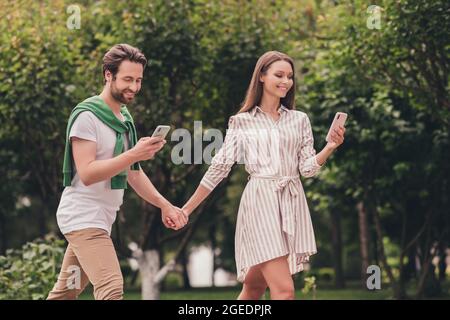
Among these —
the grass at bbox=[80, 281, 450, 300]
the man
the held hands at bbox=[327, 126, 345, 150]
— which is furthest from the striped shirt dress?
the grass at bbox=[80, 281, 450, 300]

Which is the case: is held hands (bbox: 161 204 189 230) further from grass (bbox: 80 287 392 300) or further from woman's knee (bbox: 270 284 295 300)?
grass (bbox: 80 287 392 300)

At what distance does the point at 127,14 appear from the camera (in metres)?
13.5

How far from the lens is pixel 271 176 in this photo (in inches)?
241

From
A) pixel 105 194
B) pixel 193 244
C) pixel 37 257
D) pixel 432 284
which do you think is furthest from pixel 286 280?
pixel 193 244

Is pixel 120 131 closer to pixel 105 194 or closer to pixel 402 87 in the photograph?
pixel 105 194

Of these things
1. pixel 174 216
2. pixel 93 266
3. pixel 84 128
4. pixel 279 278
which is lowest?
pixel 279 278

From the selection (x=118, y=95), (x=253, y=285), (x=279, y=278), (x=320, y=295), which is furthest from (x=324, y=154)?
(x=320, y=295)

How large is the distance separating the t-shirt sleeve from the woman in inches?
42.3

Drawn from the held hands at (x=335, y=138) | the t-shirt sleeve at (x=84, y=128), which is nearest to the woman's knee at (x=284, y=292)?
the held hands at (x=335, y=138)

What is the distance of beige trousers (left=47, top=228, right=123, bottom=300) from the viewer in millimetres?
5324

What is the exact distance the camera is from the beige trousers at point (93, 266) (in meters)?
5.32

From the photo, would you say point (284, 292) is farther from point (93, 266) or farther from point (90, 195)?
point (90, 195)

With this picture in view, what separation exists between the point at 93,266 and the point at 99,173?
0.56 meters

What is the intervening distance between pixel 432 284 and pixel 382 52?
7474 mm
